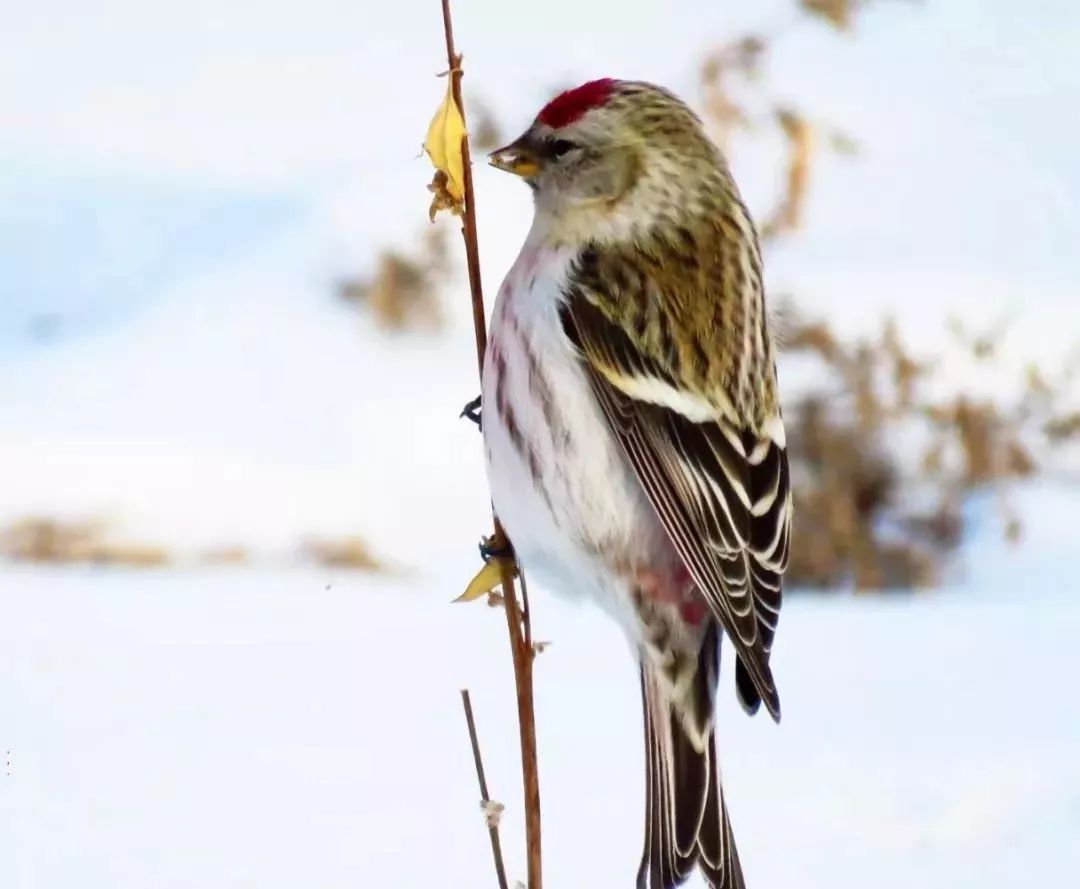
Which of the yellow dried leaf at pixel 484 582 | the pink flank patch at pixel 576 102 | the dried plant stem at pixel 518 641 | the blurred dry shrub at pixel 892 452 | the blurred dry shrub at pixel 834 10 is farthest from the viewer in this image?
the blurred dry shrub at pixel 834 10

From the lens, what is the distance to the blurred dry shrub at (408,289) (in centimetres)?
237

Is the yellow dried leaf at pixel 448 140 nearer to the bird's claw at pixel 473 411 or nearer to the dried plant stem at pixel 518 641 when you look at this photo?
the dried plant stem at pixel 518 641

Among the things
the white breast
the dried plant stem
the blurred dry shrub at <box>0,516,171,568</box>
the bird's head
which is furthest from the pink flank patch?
the blurred dry shrub at <box>0,516,171,568</box>

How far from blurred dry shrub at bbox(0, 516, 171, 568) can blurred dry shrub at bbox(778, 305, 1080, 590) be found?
929 millimetres

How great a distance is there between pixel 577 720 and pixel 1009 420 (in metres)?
1.10

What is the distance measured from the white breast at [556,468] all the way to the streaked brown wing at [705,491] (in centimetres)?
1

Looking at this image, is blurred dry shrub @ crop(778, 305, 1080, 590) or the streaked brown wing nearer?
the streaked brown wing

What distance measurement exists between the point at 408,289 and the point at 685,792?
5.18ft

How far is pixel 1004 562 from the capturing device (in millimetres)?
2236

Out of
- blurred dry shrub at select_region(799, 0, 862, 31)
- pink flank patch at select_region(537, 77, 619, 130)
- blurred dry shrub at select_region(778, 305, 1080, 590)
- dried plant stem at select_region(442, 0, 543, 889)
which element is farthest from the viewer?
blurred dry shrub at select_region(799, 0, 862, 31)

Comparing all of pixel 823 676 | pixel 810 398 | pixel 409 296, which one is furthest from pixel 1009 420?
pixel 409 296

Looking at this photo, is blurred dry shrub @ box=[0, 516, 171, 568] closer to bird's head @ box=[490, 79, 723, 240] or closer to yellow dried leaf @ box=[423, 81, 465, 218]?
bird's head @ box=[490, 79, 723, 240]

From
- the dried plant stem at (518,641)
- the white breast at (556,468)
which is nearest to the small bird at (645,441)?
the white breast at (556,468)

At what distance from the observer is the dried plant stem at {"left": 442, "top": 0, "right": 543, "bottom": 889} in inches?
28.6
